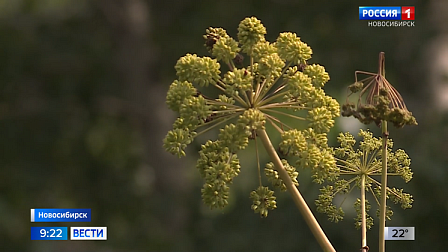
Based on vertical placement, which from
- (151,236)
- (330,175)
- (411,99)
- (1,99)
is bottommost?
(330,175)

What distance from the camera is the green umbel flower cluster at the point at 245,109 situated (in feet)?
2.44

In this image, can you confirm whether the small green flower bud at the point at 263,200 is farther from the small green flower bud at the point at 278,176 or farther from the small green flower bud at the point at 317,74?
the small green flower bud at the point at 317,74

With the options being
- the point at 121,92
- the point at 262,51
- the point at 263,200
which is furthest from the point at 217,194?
the point at 121,92

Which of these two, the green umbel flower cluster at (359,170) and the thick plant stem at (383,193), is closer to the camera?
the thick plant stem at (383,193)

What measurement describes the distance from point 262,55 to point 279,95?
0.06 metres

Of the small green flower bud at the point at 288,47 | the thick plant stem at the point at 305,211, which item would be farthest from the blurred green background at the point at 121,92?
the thick plant stem at the point at 305,211

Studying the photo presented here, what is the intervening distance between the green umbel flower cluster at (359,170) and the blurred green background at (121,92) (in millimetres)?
4968

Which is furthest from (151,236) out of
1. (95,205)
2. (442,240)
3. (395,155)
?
(395,155)

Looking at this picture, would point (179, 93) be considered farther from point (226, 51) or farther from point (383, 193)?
point (383, 193)

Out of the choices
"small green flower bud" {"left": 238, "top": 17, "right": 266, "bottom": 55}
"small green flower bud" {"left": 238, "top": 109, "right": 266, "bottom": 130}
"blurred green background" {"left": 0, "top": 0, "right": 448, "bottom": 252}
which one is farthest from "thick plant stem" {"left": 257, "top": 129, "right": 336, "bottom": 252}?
"blurred green background" {"left": 0, "top": 0, "right": 448, "bottom": 252}

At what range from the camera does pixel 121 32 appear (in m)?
7.39

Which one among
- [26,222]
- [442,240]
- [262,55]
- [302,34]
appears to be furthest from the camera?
[26,222]

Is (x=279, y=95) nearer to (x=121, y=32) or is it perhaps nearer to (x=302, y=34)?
(x=302, y=34)

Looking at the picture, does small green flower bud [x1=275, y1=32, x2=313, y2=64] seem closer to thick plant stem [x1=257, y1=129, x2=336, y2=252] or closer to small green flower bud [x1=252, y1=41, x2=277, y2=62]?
small green flower bud [x1=252, y1=41, x2=277, y2=62]
